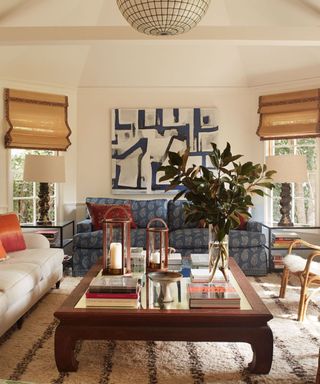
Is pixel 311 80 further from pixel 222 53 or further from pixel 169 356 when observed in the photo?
pixel 169 356

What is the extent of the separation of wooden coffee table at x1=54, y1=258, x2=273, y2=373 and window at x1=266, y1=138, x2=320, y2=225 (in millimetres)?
3436

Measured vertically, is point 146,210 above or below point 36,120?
below

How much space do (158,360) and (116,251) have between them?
764mm

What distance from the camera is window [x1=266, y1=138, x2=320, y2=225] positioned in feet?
18.4

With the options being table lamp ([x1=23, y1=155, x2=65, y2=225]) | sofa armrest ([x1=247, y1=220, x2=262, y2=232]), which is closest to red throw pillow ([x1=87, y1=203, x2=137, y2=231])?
table lamp ([x1=23, y1=155, x2=65, y2=225])

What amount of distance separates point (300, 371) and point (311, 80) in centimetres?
399

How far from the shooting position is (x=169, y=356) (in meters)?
2.78

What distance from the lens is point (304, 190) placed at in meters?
5.70

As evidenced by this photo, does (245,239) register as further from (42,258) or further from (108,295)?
(108,295)

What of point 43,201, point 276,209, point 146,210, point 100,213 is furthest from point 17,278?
point 276,209

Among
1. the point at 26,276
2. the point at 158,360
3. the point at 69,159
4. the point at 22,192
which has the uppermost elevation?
the point at 69,159

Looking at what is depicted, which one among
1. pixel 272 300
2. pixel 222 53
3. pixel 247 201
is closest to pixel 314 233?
pixel 272 300

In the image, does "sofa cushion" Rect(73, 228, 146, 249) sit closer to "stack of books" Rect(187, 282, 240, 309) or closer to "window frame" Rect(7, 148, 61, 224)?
"window frame" Rect(7, 148, 61, 224)

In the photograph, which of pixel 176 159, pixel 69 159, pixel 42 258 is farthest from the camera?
pixel 69 159
